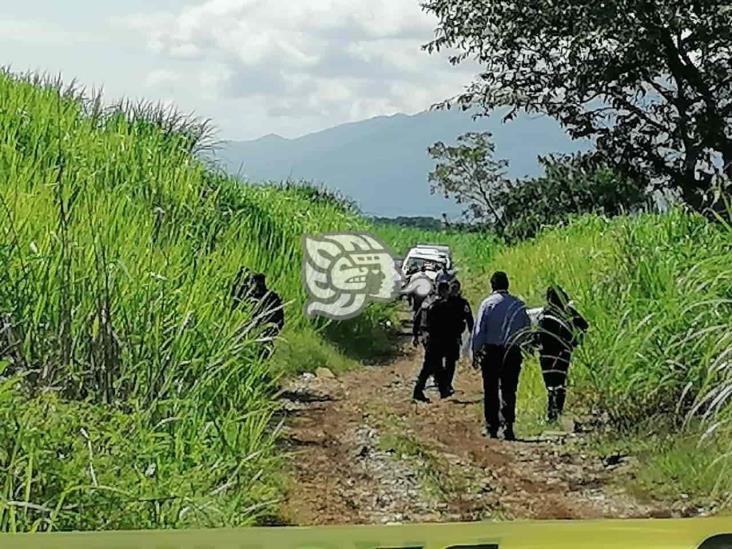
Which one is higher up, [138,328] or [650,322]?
[650,322]

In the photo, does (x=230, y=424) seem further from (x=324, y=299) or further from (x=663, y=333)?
(x=663, y=333)

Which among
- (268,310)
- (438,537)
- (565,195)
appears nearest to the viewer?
(438,537)

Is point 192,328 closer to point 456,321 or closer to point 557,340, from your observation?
point 456,321

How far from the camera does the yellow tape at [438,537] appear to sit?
2.00 m

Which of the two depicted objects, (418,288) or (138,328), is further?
(138,328)

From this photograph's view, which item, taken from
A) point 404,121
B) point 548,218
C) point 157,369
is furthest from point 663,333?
point 157,369

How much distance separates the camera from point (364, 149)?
7.49ft

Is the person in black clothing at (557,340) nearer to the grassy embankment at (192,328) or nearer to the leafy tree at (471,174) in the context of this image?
the grassy embankment at (192,328)

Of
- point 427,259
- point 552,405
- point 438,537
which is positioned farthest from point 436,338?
point 438,537

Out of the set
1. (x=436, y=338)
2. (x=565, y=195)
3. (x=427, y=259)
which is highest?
(x=565, y=195)

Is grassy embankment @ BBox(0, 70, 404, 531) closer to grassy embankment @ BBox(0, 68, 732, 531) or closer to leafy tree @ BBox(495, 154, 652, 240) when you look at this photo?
grassy embankment @ BBox(0, 68, 732, 531)

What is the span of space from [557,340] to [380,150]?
1.69 ft

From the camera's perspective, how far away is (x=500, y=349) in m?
2.19

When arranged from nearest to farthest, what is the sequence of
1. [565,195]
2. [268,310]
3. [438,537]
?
[438,537]
[268,310]
[565,195]
